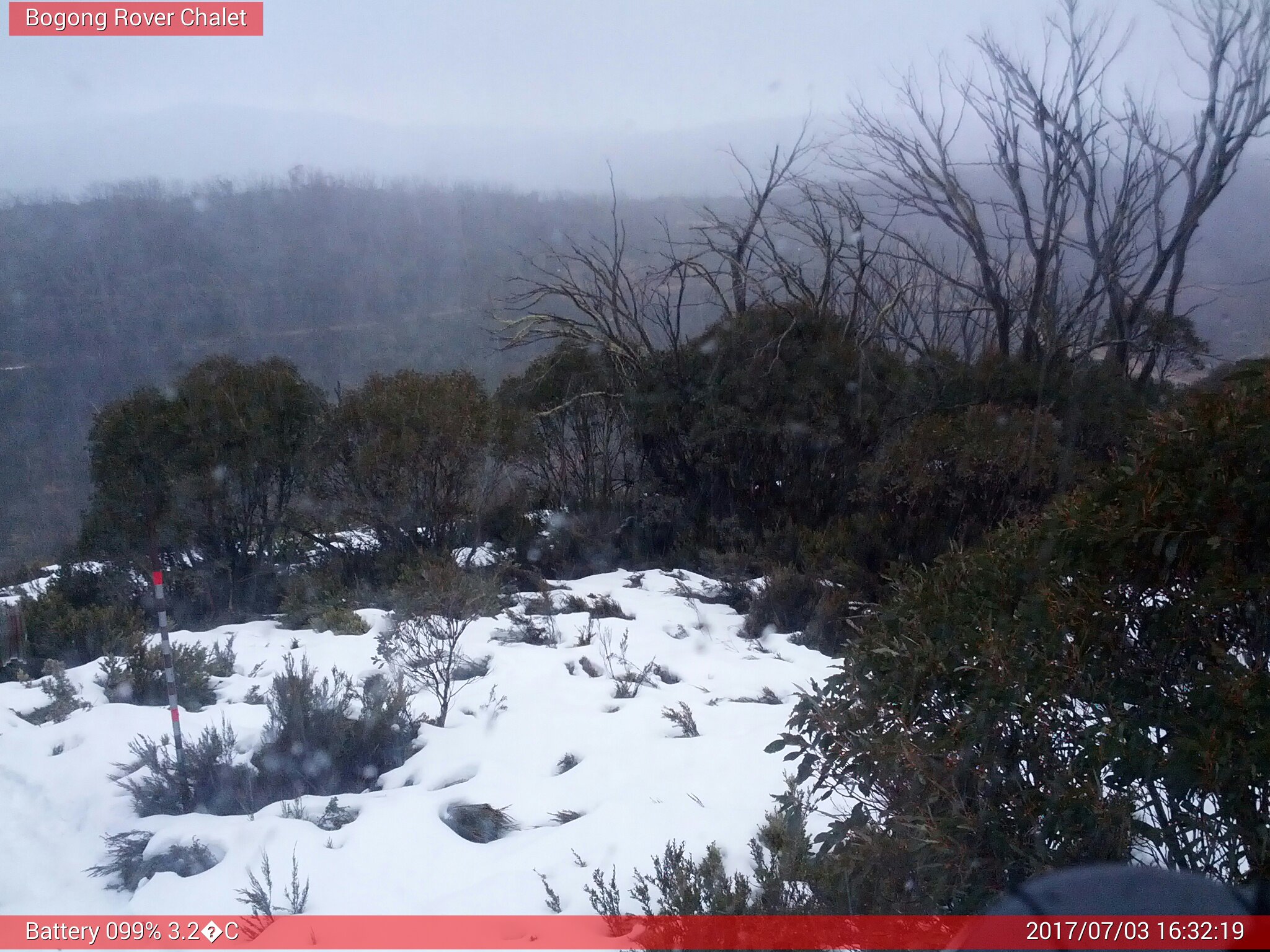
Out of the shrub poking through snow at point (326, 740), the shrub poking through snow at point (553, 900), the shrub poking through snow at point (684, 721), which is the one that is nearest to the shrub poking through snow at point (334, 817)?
the shrub poking through snow at point (326, 740)

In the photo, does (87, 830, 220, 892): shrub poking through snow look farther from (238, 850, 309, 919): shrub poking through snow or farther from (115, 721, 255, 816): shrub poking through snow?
(238, 850, 309, 919): shrub poking through snow

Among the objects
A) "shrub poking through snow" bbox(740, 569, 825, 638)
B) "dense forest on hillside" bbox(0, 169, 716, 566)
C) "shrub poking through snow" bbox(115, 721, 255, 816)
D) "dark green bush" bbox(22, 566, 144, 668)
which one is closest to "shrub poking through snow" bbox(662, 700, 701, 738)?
"shrub poking through snow" bbox(115, 721, 255, 816)

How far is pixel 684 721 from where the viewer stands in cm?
471

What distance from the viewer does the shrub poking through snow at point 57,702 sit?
525cm

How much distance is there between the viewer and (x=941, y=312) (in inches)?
548

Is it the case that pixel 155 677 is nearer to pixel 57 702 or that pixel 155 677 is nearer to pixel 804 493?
pixel 57 702

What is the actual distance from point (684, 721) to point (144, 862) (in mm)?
2550

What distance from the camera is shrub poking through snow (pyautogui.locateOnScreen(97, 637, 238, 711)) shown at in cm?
561

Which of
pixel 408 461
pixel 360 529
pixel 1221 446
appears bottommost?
pixel 360 529

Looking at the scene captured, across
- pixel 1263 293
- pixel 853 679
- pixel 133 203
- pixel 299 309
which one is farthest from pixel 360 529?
pixel 133 203

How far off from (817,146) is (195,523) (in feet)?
31.9

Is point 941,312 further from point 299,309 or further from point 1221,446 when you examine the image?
point 299,309

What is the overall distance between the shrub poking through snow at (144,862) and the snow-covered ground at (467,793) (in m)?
0.05

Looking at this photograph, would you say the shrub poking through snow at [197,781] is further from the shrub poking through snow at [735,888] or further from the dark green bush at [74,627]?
the dark green bush at [74,627]
